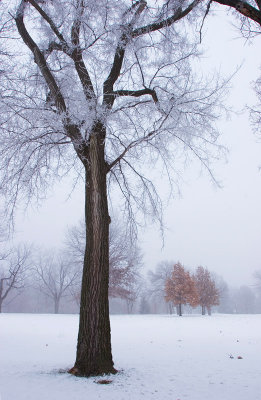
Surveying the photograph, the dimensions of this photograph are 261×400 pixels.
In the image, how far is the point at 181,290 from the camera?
35812 millimetres

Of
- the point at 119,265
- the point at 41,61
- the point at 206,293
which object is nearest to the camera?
the point at 41,61

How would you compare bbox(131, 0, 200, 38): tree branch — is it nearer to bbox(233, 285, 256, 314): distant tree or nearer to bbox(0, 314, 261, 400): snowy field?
bbox(0, 314, 261, 400): snowy field

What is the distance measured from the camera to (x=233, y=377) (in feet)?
18.5

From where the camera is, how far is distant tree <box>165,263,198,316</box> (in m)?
35.6

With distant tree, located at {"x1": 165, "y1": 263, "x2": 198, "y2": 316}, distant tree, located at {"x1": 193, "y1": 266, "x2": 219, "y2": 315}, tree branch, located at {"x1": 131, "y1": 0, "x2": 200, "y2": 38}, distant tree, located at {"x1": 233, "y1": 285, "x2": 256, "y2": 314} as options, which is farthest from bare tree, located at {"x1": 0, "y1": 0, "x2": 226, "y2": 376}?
distant tree, located at {"x1": 233, "y1": 285, "x2": 256, "y2": 314}

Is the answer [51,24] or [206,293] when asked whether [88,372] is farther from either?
[206,293]

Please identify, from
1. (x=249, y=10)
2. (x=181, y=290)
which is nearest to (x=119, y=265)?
(x=181, y=290)

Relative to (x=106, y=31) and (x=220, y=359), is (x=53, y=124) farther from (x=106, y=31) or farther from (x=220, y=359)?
(x=220, y=359)

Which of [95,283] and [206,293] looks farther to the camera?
[206,293]

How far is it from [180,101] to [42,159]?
3580 mm

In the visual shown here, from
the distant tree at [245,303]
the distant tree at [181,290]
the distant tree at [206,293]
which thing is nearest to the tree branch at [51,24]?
the distant tree at [181,290]

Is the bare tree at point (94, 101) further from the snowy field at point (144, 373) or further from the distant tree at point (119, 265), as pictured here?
the distant tree at point (119, 265)

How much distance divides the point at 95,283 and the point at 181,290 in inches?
1256

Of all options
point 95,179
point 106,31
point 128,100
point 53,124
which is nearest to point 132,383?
point 95,179
